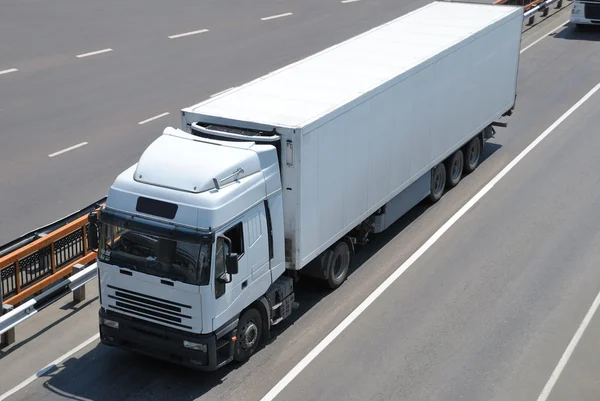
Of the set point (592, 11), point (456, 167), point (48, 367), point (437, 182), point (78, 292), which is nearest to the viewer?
point (48, 367)

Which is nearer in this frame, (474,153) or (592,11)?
(474,153)

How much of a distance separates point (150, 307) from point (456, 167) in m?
9.85

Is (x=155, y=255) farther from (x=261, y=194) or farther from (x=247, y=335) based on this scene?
(x=247, y=335)

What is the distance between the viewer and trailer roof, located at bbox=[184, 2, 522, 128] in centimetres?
1433

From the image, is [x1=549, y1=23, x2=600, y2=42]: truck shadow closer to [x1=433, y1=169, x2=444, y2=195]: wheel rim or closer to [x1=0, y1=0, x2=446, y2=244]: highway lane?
[x1=0, y1=0, x2=446, y2=244]: highway lane

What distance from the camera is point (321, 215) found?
14523 millimetres

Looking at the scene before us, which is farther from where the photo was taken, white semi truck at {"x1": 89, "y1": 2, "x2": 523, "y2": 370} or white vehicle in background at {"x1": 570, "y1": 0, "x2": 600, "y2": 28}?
white vehicle in background at {"x1": 570, "y1": 0, "x2": 600, "y2": 28}

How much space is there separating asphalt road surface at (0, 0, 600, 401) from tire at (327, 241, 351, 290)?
0.20 metres

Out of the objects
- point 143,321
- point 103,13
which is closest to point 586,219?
point 143,321

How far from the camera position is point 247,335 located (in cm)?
1350

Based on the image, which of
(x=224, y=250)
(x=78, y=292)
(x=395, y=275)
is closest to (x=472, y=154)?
(x=395, y=275)

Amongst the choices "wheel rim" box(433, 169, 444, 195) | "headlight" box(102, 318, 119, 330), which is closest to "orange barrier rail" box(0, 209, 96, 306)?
"headlight" box(102, 318, 119, 330)

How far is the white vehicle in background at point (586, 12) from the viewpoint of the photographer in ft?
105

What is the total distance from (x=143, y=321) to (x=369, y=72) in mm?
6450
